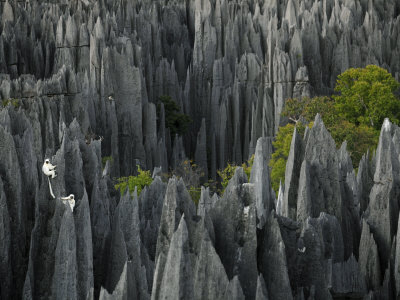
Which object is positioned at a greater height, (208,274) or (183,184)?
(183,184)

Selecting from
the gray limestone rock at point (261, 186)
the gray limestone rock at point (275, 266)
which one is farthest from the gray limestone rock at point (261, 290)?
the gray limestone rock at point (261, 186)

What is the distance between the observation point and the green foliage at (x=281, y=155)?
37188mm

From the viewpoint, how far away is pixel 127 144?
48031mm

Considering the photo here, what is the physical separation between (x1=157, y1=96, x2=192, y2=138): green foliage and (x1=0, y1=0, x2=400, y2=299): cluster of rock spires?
3.89 ft

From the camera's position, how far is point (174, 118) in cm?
5756

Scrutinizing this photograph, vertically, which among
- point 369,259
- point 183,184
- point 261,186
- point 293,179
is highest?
point 183,184

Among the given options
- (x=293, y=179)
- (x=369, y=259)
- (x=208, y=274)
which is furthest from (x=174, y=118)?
(x=208, y=274)

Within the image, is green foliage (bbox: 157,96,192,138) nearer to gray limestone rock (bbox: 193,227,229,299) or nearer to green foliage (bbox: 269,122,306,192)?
green foliage (bbox: 269,122,306,192)

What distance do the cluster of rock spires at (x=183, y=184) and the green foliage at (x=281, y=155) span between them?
2.42 m

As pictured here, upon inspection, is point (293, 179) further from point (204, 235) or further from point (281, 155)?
point (281, 155)

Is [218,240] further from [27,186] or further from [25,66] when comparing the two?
[25,66]

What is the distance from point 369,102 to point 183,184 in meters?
28.9

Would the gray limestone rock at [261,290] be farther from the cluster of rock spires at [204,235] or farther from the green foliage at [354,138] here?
the green foliage at [354,138]

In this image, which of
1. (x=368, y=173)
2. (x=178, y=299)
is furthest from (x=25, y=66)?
(x=178, y=299)
